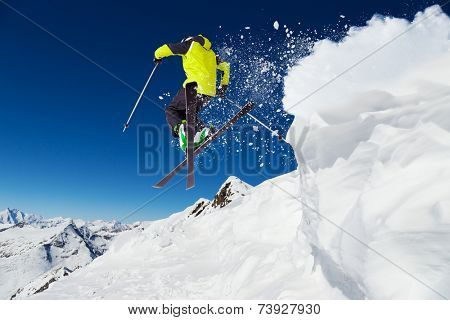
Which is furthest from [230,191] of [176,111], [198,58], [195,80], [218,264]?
[198,58]

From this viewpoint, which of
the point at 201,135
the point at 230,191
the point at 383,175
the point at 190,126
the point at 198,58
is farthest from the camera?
the point at 230,191

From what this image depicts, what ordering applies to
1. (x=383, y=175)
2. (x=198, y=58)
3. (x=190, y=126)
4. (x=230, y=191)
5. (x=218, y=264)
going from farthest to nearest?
1. (x=230, y=191)
2. (x=218, y=264)
3. (x=190, y=126)
4. (x=198, y=58)
5. (x=383, y=175)

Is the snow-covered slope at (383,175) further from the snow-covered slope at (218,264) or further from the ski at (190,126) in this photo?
the ski at (190,126)

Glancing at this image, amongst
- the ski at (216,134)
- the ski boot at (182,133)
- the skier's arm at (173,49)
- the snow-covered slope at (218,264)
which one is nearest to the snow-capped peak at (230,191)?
the snow-covered slope at (218,264)

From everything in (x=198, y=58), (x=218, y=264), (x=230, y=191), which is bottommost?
(x=218, y=264)

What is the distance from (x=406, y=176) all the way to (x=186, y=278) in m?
7.00

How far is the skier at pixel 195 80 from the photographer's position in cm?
780

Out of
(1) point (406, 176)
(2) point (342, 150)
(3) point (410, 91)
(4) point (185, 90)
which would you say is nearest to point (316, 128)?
(2) point (342, 150)

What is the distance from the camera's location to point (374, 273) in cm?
381

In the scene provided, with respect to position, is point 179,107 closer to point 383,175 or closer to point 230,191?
point 383,175

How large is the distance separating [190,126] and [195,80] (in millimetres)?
1147

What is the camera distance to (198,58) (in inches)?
312

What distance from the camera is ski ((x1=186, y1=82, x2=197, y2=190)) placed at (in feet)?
27.2
